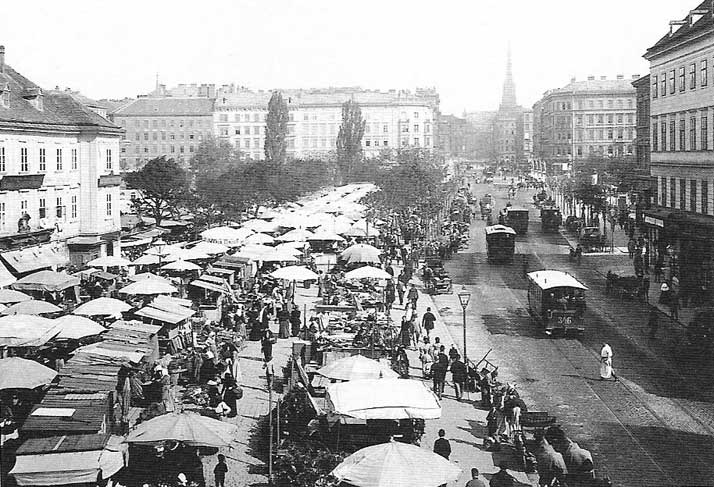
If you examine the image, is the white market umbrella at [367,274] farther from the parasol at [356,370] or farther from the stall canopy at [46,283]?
the parasol at [356,370]

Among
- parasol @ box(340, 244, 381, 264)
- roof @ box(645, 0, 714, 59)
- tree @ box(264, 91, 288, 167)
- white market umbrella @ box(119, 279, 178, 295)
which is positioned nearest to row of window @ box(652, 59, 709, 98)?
roof @ box(645, 0, 714, 59)

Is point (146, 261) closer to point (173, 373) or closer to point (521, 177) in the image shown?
point (173, 373)

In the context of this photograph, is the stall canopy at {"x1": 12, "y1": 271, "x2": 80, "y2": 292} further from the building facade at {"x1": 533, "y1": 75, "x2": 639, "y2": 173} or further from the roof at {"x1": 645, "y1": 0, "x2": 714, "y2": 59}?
the building facade at {"x1": 533, "y1": 75, "x2": 639, "y2": 173}

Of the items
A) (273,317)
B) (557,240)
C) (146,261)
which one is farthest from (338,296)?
(557,240)

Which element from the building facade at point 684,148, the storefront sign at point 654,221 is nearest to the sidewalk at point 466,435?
the building facade at point 684,148

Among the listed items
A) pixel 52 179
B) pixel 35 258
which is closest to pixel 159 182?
pixel 52 179

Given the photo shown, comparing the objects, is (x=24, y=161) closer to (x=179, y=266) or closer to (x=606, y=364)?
(x=179, y=266)
